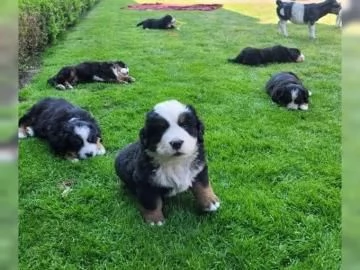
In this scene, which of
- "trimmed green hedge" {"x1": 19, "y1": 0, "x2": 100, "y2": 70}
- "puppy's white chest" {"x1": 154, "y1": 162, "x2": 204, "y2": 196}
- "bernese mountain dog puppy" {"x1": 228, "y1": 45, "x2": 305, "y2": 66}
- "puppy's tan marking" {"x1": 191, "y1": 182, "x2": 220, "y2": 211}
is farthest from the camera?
"bernese mountain dog puppy" {"x1": 228, "y1": 45, "x2": 305, "y2": 66}

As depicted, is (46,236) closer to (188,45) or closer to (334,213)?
(334,213)

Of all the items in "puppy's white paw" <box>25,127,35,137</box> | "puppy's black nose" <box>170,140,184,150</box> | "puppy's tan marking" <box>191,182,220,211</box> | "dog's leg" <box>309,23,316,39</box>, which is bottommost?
"puppy's white paw" <box>25,127,35,137</box>

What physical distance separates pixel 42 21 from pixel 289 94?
3294mm

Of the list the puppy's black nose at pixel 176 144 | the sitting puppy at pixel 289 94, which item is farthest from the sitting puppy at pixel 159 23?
the puppy's black nose at pixel 176 144

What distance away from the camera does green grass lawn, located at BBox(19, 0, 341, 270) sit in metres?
2.34

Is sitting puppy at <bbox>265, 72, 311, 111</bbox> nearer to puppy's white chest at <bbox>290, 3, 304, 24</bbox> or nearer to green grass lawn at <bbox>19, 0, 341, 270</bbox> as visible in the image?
green grass lawn at <bbox>19, 0, 341, 270</bbox>

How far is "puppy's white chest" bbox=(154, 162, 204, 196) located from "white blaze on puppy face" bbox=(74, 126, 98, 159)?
1180 mm

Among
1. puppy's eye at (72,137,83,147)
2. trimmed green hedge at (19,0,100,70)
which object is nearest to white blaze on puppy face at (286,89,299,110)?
puppy's eye at (72,137,83,147)

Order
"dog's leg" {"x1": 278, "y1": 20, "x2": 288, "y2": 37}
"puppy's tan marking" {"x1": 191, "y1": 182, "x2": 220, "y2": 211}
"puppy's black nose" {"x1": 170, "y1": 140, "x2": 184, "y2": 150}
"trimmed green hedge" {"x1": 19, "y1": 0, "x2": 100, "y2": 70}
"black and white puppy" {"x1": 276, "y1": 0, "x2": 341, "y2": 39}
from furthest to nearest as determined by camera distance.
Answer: "dog's leg" {"x1": 278, "y1": 20, "x2": 288, "y2": 37}
"black and white puppy" {"x1": 276, "y1": 0, "x2": 341, "y2": 39}
"trimmed green hedge" {"x1": 19, "y1": 0, "x2": 100, "y2": 70}
"puppy's tan marking" {"x1": 191, "y1": 182, "x2": 220, "y2": 211}
"puppy's black nose" {"x1": 170, "y1": 140, "x2": 184, "y2": 150}

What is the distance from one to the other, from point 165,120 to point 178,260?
0.67 m

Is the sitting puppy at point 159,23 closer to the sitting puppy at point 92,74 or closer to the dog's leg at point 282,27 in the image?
the sitting puppy at point 92,74

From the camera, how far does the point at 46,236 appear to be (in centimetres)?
252

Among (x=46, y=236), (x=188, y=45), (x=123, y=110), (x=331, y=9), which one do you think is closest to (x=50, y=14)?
(x=188, y=45)

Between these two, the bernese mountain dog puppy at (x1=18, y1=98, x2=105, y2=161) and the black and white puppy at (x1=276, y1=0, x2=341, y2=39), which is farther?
the black and white puppy at (x1=276, y1=0, x2=341, y2=39)
